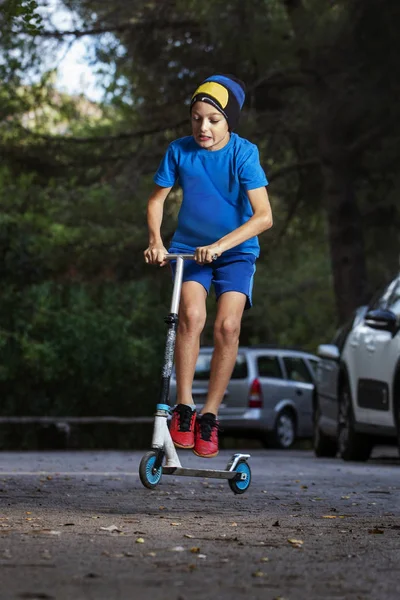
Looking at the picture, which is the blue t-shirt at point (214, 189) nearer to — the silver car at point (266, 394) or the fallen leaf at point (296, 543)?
the fallen leaf at point (296, 543)

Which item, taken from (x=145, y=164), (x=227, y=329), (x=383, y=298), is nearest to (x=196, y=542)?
(x=227, y=329)

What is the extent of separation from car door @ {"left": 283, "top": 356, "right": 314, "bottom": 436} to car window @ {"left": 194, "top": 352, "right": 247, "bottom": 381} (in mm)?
1235

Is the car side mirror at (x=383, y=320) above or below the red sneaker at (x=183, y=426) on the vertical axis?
above

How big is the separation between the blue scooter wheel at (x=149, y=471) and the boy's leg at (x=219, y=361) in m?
0.40

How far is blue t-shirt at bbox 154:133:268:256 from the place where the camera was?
26.0ft

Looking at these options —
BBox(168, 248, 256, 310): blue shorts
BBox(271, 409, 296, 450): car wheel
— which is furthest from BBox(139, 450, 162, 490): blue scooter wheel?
BBox(271, 409, 296, 450): car wheel

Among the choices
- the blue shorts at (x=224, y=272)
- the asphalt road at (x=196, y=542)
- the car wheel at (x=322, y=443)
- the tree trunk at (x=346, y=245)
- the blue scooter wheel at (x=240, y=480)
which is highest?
the tree trunk at (x=346, y=245)

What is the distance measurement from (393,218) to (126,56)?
5552mm

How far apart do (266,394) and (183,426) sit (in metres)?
18.9

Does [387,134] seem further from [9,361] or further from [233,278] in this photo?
[233,278]

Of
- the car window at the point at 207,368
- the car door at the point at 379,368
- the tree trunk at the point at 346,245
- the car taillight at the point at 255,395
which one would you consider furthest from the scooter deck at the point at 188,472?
the tree trunk at the point at 346,245

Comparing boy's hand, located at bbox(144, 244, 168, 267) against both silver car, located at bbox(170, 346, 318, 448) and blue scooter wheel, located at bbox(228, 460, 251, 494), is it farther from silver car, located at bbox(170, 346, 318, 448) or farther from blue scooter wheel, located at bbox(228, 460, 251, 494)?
silver car, located at bbox(170, 346, 318, 448)

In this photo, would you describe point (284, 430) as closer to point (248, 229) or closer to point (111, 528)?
point (248, 229)

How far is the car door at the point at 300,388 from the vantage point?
90.4ft
